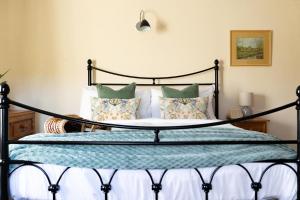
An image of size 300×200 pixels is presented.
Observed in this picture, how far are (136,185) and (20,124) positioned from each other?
2253 millimetres

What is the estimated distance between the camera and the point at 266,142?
157 cm

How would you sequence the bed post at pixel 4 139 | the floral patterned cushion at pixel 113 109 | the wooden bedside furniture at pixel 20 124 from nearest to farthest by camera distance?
the bed post at pixel 4 139 → the floral patterned cushion at pixel 113 109 → the wooden bedside furniture at pixel 20 124

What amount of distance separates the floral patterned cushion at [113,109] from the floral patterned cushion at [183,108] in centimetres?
30

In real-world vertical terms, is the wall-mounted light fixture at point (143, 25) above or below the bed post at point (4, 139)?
above

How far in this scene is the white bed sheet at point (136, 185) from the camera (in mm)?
1446

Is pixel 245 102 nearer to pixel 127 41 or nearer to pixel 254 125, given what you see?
pixel 254 125

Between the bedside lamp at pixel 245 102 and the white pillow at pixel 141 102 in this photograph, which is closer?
the white pillow at pixel 141 102

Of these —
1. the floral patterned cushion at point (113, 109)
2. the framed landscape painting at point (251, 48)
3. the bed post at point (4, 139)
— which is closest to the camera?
the bed post at point (4, 139)

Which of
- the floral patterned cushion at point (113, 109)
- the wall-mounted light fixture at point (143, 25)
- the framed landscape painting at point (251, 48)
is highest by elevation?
the wall-mounted light fixture at point (143, 25)

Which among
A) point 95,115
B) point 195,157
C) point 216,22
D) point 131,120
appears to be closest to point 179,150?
point 195,157

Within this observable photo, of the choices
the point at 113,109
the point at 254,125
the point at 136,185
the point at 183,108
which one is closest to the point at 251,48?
the point at 254,125

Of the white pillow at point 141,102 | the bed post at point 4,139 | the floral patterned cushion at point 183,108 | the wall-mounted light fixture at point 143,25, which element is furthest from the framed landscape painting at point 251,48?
the bed post at point 4,139

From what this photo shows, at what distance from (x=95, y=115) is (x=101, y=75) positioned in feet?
2.71

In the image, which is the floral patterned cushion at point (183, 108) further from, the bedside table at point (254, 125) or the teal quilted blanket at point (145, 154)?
the teal quilted blanket at point (145, 154)
